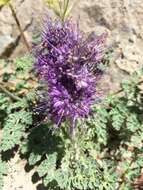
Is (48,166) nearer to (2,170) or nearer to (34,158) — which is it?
(34,158)

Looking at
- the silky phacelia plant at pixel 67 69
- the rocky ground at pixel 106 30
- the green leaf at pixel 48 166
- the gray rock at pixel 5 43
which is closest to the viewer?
the silky phacelia plant at pixel 67 69

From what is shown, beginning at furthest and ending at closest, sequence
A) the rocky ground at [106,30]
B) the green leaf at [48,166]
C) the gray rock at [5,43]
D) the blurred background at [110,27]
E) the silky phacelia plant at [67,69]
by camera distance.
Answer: the gray rock at [5,43]
the blurred background at [110,27]
the rocky ground at [106,30]
the green leaf at [48,166]
the silky phacelia plant at [67,69]

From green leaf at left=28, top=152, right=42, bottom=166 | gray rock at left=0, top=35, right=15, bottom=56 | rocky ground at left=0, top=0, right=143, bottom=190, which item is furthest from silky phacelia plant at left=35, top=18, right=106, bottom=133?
gray rock at left=0, top=35, right=15, bottom=56

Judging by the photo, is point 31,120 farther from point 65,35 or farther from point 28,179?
point 65,35

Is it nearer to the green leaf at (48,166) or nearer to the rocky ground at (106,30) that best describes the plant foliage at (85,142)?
the green leaf at (48,166)

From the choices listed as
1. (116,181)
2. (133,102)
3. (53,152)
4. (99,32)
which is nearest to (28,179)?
(53,152)

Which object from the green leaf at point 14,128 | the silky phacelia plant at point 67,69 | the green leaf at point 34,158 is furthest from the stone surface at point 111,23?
the silky phacelia plant at point 67,69
